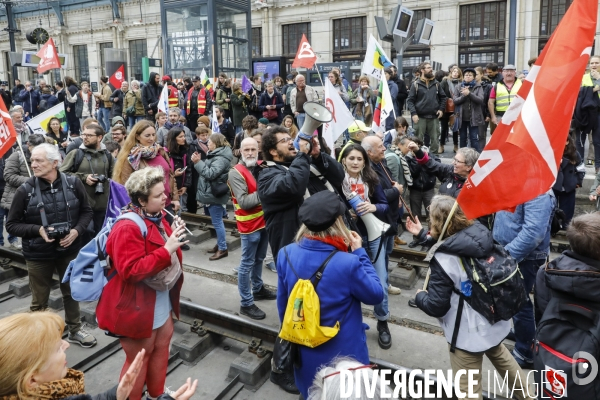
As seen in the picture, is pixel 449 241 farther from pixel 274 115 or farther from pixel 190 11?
pixel 190 11

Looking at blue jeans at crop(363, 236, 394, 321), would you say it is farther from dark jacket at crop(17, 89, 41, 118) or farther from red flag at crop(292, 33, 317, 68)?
dark jacket at crop(17, 89, 41, 118)

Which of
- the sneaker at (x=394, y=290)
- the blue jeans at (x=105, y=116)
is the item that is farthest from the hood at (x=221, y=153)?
the blue jeans at (x=105, y=116)

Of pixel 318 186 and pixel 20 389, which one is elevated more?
pixel 318 186

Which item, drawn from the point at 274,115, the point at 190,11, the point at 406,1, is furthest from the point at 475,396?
the point at 406,1

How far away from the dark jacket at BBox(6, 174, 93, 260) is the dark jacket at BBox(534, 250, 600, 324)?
4.12 meters

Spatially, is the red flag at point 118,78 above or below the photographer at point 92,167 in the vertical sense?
above

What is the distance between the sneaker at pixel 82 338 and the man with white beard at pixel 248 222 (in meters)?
1.54

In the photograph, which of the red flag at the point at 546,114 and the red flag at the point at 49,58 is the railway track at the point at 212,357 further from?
the red flag at the point at 49,58

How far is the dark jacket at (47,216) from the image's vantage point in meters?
4.62

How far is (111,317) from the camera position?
11.4 ft

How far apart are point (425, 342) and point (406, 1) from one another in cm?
2284

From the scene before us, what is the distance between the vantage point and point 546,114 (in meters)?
2.99

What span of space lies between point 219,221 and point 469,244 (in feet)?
15.2

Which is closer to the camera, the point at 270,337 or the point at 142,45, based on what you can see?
the point at 270,337
